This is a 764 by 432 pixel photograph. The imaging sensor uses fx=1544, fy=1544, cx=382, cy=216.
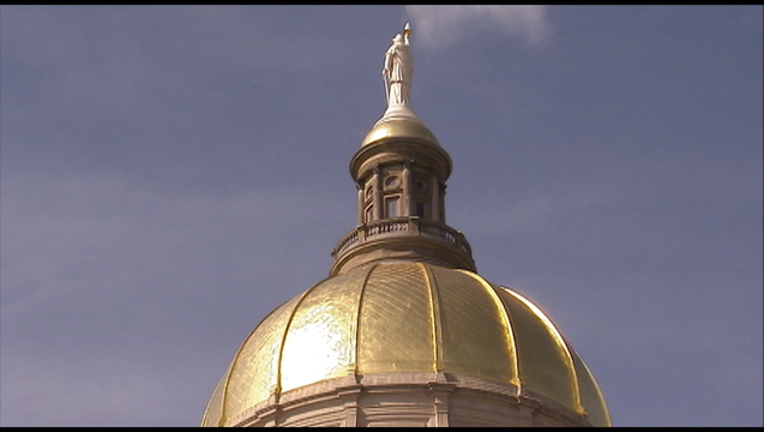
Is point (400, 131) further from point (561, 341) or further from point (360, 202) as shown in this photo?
point (561, 341)

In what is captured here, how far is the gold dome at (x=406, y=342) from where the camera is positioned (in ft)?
109

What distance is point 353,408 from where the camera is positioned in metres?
32.3

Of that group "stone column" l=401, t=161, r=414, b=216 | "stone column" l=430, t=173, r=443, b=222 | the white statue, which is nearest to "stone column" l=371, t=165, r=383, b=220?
"stone column" l=401, t=161, r=414, b=216

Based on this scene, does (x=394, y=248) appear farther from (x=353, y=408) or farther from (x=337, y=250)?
(x=353, y=408)

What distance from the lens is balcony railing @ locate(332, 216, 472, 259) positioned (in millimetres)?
38562

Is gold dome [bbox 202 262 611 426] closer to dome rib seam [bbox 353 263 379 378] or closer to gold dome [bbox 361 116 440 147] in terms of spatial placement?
dome rib seam [bbox 353 263 379 378]

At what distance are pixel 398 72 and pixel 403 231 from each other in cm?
765

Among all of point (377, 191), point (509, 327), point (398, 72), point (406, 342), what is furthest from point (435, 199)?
point (406, 342)

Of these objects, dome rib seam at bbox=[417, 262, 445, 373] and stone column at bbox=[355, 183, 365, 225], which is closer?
dome rib seam at bbox=[417, 262, 445, 373]

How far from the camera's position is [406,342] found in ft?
110

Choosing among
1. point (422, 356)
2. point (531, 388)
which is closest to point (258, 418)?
point (422, 356)

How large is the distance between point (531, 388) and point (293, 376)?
17.0 ft

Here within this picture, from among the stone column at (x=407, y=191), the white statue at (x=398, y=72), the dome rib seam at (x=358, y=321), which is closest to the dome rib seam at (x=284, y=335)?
the dome rib seam at (x=358, y=321)

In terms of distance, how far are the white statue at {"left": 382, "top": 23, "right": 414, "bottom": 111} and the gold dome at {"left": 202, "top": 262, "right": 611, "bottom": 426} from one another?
9.53 meters
